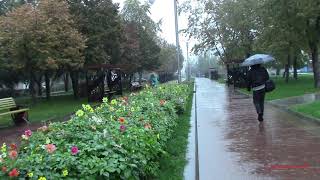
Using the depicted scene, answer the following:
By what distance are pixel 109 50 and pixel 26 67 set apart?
1178cm

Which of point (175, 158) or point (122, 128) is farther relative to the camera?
point (175, 158)

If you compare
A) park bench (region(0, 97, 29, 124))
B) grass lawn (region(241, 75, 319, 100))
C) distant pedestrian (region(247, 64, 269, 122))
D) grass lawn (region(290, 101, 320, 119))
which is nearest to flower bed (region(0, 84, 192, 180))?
distant pedestrian (region(247, 64, 269, 122))

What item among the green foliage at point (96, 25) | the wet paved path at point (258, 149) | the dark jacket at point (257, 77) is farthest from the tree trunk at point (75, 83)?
the dark jacket at point (257, 77)

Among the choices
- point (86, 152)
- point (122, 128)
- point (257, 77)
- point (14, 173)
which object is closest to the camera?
point (14, 173)

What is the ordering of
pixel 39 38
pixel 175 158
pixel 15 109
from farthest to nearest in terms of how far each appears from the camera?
pixel 39 38
pixel 15 109
pixel 175 158

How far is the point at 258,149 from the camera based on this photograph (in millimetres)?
10016

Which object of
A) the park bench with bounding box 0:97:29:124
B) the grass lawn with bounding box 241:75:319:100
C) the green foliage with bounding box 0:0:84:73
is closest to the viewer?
the park bench with bounding box 0:97:29:124

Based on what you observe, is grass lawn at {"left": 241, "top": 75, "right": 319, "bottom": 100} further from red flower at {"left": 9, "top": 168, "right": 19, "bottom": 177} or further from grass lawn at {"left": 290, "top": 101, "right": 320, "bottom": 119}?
red flower at {"left": 9, "top": 168, "right": 19, "bottom": 177}

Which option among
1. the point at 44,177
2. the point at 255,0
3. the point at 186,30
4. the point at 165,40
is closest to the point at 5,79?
the point at 186,30

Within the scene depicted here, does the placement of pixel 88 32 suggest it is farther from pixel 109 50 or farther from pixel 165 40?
pixel 165 40

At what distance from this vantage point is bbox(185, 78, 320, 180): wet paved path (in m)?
7.82

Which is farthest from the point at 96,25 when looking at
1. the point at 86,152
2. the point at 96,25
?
the point at 86,152

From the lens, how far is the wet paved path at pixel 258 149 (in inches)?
308

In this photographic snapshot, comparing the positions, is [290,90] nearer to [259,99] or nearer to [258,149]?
[259,99]
